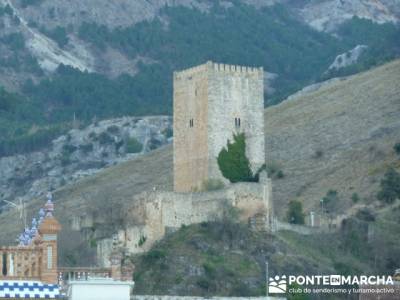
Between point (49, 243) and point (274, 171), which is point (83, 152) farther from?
point (49, 243)

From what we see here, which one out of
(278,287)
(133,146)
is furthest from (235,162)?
(133,146)

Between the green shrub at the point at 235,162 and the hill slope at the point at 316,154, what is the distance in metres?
7.07

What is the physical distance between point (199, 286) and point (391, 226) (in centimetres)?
1621

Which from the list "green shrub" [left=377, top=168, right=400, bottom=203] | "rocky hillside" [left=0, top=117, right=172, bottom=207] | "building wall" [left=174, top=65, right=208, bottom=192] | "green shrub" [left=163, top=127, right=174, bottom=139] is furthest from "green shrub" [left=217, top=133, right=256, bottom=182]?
"green shrub" [left=163, top=127, right=174, bottom=139]

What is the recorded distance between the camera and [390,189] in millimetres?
99375

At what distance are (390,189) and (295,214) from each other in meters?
6.20

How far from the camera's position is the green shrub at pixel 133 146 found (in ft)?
512

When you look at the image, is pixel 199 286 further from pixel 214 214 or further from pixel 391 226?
pixel 391 226

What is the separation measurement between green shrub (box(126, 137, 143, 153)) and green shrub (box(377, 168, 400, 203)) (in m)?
56.0

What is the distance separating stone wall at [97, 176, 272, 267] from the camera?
84.9m

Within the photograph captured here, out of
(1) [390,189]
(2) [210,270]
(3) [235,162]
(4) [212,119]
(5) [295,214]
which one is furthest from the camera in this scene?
(1) [390,189]

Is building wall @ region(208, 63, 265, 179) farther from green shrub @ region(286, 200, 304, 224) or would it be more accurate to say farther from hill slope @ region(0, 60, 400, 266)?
hill slope @ region(0, 60, 400, 266)

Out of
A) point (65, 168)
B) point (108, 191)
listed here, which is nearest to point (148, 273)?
point (108, 191)

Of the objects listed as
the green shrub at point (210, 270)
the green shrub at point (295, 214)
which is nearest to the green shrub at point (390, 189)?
the green shrub at point (295, 214)
